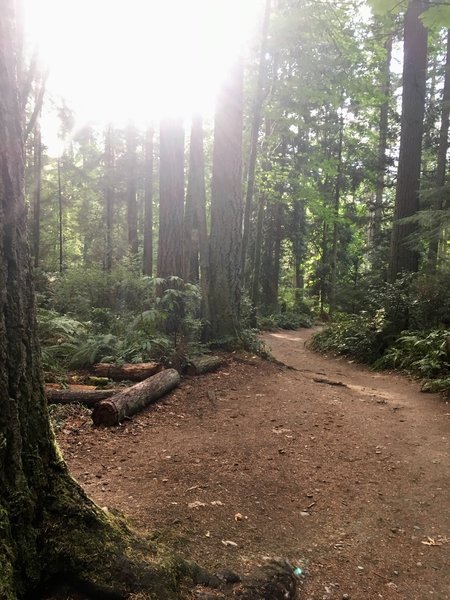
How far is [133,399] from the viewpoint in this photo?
561cm

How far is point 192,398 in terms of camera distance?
6.38 meters

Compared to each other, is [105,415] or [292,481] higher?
[105,415]

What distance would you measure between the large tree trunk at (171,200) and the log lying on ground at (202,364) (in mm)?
1985

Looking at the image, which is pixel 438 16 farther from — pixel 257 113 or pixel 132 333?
pixel 257 113

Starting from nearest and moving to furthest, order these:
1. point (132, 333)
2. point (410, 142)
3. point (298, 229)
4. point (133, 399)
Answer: point (133, 399), point (132, 333), point (410, 142), point (298, 229)

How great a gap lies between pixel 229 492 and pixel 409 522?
147 cm

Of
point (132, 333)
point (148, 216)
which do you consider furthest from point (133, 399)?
point (148, 216)

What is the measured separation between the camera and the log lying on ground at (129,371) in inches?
266

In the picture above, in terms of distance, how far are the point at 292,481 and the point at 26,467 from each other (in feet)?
8.62

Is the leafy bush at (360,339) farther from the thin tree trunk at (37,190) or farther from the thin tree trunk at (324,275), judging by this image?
the thin tree trunk at (324,275)

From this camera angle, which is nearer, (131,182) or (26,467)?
(26,467)

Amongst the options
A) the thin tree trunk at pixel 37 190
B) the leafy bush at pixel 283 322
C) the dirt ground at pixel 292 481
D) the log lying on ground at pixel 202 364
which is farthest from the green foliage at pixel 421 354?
the thin tree trunk at pixel 37 190

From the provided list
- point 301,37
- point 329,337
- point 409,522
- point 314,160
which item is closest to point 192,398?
point 409,522

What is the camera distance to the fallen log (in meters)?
5.71
